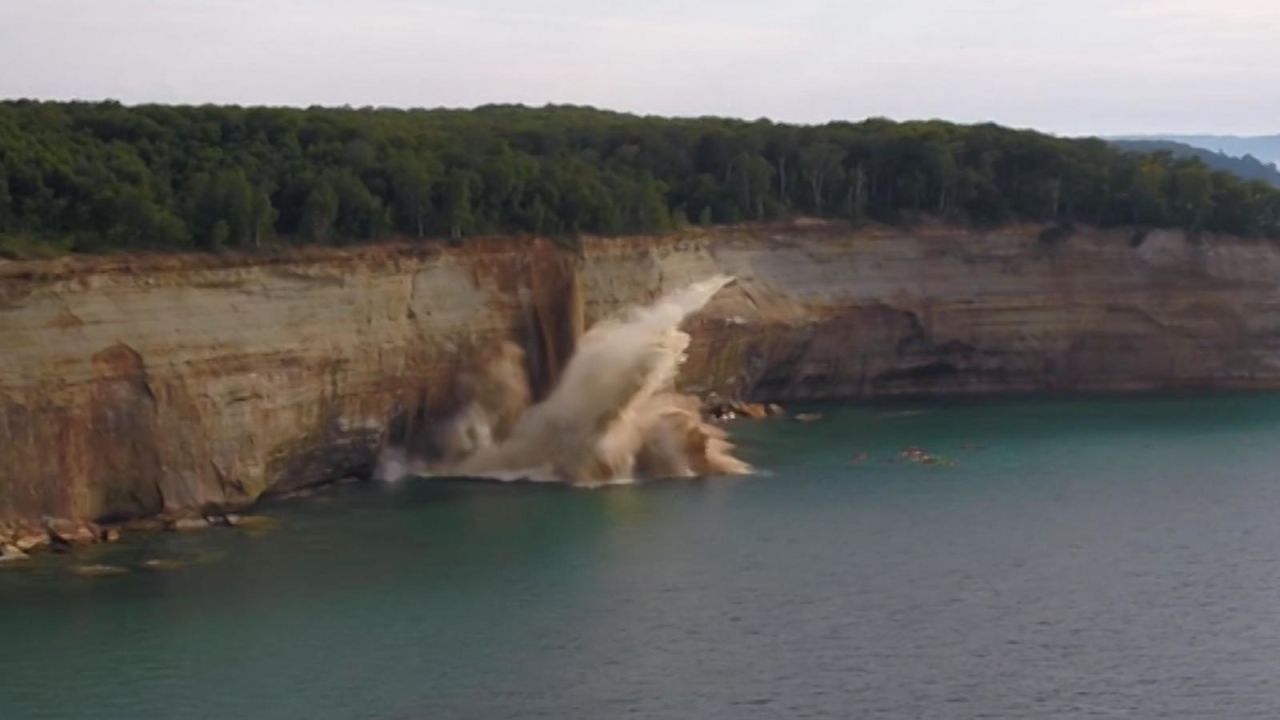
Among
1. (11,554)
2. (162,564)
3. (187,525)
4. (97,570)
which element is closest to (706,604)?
(162,564)

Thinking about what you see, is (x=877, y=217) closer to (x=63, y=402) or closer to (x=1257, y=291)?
(x=1257, y=291)

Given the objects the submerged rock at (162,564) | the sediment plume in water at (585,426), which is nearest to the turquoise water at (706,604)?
the submerged rock at (162,564)

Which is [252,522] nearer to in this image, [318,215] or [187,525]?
[187,525]

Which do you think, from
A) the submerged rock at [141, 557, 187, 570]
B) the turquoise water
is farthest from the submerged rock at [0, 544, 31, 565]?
the submerged rock at [141, 557, 187, 570]

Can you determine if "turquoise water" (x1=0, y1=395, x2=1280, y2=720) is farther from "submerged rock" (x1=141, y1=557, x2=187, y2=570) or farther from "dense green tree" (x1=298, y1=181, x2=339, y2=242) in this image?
"dense green tree" (x1=298, y1=181, x2=339, y2=242)

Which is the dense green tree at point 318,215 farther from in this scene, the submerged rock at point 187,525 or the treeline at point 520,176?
the submerged rock at point 187,525

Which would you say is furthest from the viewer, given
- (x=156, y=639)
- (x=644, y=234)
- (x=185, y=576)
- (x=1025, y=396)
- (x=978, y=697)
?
(x=1025, y=396)

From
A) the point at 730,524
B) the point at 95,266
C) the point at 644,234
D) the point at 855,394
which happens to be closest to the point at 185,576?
the point at 95,266

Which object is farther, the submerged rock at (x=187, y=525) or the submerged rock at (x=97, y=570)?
the submerged rock at (x=187, y=525)
